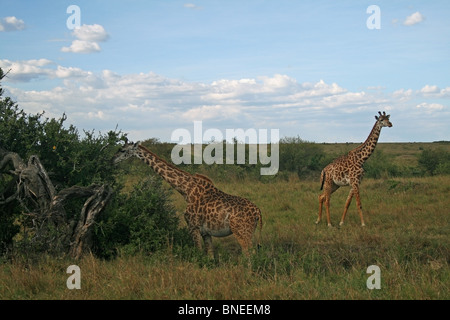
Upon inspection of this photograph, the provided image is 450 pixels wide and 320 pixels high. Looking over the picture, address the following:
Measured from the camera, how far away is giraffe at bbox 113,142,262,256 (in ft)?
26.2

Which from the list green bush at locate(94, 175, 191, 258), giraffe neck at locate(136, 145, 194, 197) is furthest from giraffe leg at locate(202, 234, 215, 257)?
giraffe neck at locate(136, 145, 194, 197)

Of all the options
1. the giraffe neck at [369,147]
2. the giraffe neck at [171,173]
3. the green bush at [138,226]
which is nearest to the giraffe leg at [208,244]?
the green bush at [138,226]

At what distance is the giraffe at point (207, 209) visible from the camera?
26.2ft

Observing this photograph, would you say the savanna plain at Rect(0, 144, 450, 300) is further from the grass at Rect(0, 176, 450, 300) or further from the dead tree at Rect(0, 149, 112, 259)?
the dead tree at Rect(0, 149, 112, 259)

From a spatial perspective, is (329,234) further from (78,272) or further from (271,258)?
(78,272)

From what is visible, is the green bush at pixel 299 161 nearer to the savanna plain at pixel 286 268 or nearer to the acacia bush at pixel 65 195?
the savanna plain at pixel 286 268

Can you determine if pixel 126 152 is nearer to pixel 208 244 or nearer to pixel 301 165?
pixel 208 244

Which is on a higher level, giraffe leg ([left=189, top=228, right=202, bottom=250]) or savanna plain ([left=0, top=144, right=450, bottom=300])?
giraffe leg ([left=189, top=228, right=202, bottom=250])

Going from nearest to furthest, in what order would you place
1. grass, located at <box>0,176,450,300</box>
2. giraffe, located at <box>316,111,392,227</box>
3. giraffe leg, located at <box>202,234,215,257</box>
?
grass, located at <box>0,176,450,300</box>, giraffe leg, located at <box>202,234,215,257</box>, giraffe, located at <box>316,111,392,227</box>

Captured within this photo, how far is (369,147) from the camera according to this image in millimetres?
12867

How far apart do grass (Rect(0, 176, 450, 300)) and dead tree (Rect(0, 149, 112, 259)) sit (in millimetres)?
399

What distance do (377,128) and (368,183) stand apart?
A: 5040mm

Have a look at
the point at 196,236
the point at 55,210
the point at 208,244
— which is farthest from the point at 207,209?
the point at 55,210

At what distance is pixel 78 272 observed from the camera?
6.63 m
